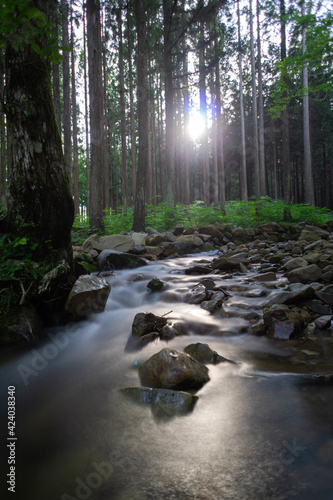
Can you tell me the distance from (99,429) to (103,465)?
369mm

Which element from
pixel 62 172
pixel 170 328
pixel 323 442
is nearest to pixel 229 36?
pixel 62 172

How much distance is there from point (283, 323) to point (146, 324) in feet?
5.51

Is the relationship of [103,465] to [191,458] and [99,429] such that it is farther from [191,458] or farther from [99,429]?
[191,458]

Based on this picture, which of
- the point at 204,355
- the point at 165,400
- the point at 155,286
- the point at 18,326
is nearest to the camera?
the point at 165,400

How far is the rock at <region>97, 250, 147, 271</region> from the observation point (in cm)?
695

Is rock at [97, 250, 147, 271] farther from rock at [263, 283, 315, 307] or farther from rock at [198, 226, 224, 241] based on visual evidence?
rock at [198, 226, 224, 241]

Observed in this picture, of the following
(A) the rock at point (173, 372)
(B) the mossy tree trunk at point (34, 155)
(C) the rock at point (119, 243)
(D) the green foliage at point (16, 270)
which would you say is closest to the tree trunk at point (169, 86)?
(C) the rock at point (119, 243)

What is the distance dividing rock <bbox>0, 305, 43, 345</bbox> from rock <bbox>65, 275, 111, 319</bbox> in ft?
1.78

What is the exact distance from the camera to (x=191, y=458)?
68.5 inches

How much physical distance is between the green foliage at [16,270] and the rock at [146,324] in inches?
54.8

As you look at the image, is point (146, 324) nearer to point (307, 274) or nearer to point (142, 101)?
point (307, 274)

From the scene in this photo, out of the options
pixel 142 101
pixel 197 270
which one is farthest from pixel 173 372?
pixel 142 101

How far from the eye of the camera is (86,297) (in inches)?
167

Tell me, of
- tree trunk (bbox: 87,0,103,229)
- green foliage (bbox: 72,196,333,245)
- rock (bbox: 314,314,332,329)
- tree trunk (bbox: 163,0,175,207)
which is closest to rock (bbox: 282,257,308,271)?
rock (bbox: 314,314,332,329)
